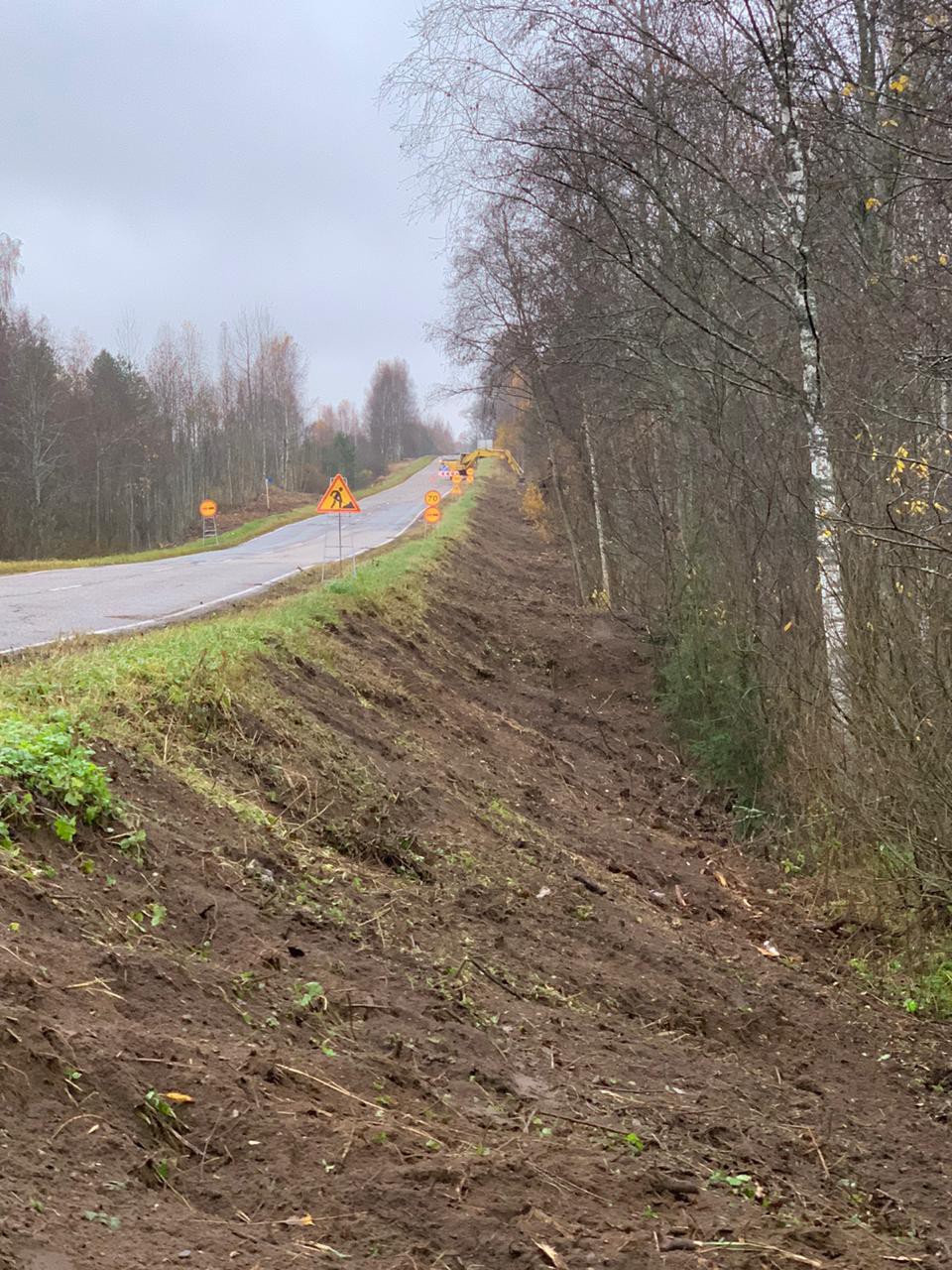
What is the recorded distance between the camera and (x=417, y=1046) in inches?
169

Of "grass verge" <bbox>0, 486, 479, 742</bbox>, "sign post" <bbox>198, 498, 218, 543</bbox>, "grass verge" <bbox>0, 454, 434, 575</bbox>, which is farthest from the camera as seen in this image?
"sign post" <bbox>198, 498, 218, 543</bbox>

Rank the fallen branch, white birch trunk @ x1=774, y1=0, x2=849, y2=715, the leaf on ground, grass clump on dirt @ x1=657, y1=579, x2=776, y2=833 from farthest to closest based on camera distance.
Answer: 1. grass clump on dirt @ x1=657, y1=579, x2=776, y2=833
2. white birch trunk @ x1=774, y1=0, x2=849, y2=715
3. the fallen branch
4. the leaf on ground

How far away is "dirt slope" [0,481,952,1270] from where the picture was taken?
292cm

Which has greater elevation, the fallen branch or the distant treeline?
the distant treeline

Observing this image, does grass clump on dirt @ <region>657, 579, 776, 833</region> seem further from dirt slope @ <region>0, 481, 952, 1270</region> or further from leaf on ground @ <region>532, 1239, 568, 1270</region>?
leaf on ground @ <region>532, 1239, 568, 1270</region>

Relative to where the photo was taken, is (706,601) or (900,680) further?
A: (706,601)

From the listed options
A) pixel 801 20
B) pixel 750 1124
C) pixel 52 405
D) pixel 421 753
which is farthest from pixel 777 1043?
pixel 52 405

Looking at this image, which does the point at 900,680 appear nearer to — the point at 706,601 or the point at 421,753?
the point at 421,753

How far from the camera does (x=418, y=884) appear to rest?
6.27 meters

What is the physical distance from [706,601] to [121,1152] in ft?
36.7

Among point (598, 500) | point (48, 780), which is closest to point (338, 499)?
point (598, 500)

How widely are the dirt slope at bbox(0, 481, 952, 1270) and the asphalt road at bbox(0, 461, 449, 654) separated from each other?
12.1 feet

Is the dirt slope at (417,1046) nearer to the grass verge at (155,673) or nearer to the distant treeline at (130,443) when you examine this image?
the grass verge at (155,673)

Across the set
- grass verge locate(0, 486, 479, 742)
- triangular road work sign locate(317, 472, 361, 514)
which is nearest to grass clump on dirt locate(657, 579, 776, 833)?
grass verge locate(0, 486, 479, 742)
